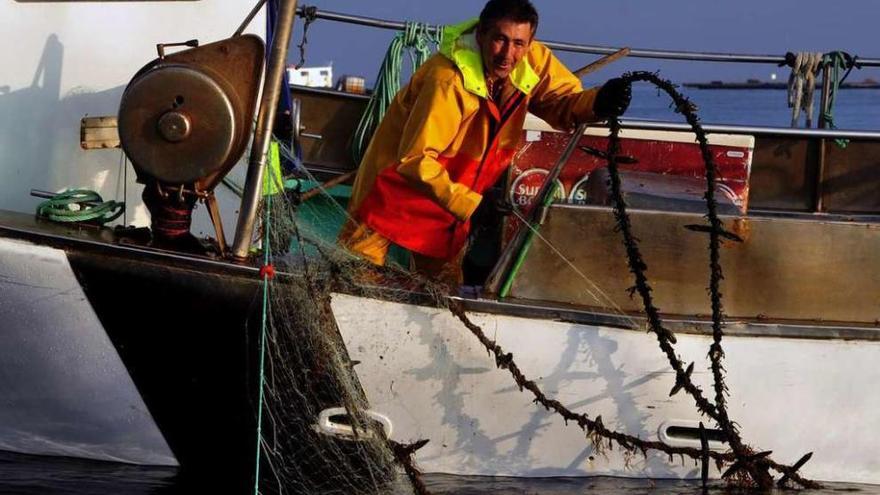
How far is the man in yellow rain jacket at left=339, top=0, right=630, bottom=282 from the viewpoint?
18.0 feet

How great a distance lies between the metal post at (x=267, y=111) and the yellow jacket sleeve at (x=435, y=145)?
0.62 metres

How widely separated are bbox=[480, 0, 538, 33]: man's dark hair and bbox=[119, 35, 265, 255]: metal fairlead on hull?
981 millimetres

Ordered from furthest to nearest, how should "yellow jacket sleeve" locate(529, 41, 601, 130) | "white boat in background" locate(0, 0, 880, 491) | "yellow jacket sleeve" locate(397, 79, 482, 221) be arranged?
"yellow jacket sleeve" locate(529, 41, 601, 130) < "yellow jacket sleeve" locate(397, 79, 482, 221) < "white boat in background" locate(0, 0, 880, 491)

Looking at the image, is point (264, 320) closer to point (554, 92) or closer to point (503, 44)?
point (503, 44)

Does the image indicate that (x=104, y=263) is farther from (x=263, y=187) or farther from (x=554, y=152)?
(x=554, y=152)

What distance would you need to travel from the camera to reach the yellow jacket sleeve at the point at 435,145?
17.8 feet

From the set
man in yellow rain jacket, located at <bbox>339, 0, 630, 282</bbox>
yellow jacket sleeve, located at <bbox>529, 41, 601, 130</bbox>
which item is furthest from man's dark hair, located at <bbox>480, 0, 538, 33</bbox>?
yellow jacket sleeve, located at <bbox>529, 41, 601, 130</bbox>

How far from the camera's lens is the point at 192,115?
16.4ft

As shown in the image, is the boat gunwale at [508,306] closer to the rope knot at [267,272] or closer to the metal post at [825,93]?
the rope knot at [267,272]

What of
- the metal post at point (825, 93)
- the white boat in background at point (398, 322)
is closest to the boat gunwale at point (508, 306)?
the white boat in background at point (398, 322)

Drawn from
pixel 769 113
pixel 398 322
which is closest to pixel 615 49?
pixel 398 322

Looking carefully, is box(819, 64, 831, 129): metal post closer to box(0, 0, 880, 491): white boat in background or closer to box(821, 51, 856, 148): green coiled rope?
box(821, 51, 856, 148): green coiled rope

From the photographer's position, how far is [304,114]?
9195 millimetres

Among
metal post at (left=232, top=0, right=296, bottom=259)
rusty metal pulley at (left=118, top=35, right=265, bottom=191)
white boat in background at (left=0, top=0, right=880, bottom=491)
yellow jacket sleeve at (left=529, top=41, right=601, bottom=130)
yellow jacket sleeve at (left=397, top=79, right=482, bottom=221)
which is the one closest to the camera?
rusty metal pulley at (left=118, top=35, right=265, bottom=191)
